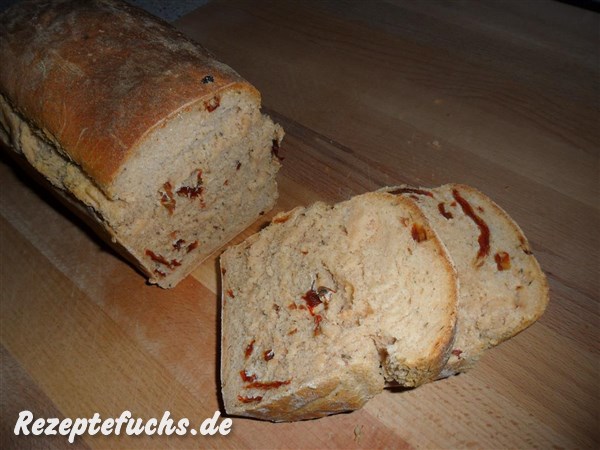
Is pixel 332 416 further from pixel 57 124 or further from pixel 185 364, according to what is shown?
pixel 57 124

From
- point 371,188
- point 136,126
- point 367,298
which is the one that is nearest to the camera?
point 367,298

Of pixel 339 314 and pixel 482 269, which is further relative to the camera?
pixel 482 269

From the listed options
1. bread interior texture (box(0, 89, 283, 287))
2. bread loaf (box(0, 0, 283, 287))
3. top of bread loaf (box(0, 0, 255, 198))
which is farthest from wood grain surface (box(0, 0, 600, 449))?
top of bread loaf (box(0, 0, 255, 198))

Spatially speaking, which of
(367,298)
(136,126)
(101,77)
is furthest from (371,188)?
(101,77)

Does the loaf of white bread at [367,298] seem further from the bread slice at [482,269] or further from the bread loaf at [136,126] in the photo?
the bread loaf at [136,126]

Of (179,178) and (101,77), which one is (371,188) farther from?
Answer: (101,77)

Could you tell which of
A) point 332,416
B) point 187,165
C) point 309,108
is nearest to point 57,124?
point 187,165

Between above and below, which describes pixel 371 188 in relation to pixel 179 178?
below

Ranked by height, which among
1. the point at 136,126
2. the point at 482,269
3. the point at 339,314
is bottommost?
the point at 339,314
